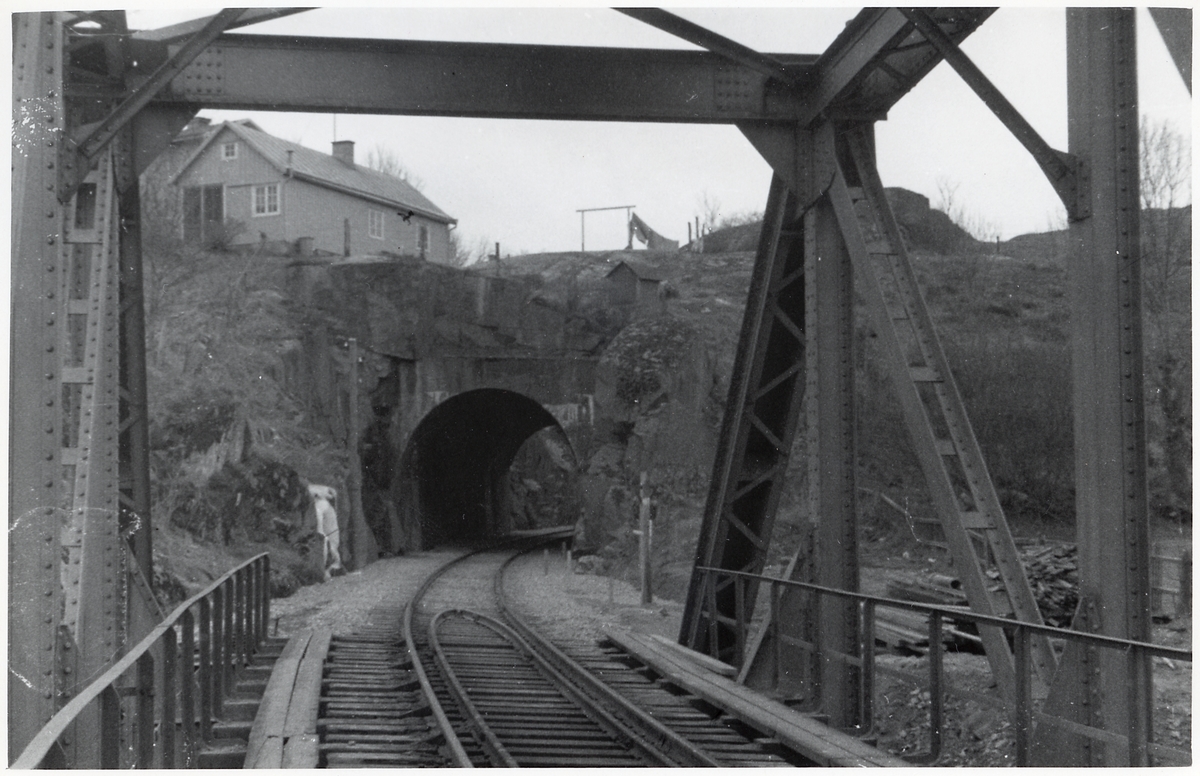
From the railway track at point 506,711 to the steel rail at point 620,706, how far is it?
0.01 metres

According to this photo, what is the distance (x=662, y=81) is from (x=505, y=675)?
574 centimetres

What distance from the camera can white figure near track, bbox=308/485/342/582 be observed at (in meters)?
22.2

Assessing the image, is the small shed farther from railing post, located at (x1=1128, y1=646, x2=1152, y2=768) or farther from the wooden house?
railing post, located at (x1=1128, y1=646, x2=1152, y2=768)

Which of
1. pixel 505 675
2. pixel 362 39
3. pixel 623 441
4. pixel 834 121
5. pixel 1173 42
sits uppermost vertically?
pixel 362 39

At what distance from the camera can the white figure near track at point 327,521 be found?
22219 mm

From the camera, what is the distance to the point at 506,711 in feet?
30.2

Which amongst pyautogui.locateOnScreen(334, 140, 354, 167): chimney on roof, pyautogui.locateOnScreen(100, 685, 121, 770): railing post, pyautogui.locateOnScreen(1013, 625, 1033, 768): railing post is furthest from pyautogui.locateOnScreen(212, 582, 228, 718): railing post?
pyautogui.locateOnScreen(334, 140, 354, 167): chimney on roof

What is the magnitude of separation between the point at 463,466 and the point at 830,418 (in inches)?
1068

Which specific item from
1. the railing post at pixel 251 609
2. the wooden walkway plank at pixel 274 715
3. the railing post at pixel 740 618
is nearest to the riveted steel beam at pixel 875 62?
the railing post at pixel 740 618

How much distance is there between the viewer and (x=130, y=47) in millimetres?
7926

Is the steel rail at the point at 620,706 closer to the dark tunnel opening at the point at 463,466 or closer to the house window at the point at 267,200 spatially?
the dark tunnel opening at the point at 463,466

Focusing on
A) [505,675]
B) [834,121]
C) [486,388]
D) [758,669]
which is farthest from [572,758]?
[486,388]

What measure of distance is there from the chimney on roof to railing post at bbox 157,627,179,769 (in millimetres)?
38719

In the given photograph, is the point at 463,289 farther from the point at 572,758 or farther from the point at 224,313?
the point at 572,758
